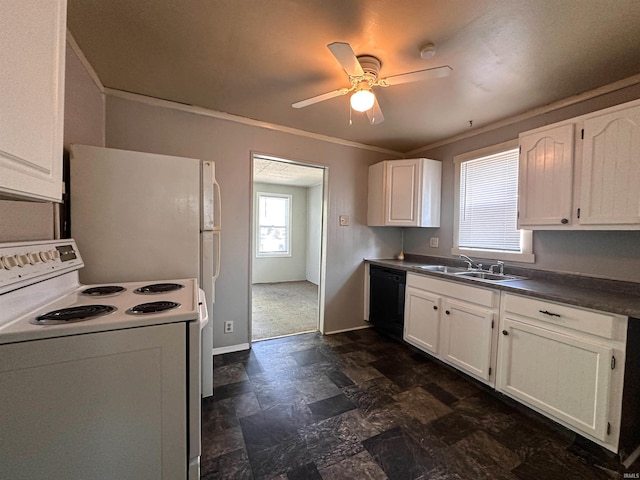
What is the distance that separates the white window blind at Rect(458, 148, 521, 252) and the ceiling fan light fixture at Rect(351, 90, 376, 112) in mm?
1669

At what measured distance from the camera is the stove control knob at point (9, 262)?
88 cm

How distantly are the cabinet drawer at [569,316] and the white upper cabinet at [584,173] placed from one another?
585 millimetres

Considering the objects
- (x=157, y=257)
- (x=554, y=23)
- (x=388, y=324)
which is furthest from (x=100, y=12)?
(x=388, y=324)

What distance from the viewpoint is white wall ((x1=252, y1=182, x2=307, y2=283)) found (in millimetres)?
6109

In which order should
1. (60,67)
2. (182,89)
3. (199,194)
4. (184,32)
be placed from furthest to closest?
(182,89) → (199,194) → (184,32) → (60,67)

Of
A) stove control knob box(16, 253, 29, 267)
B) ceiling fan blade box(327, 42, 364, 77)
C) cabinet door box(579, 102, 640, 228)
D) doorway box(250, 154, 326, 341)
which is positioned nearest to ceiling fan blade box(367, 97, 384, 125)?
ceiling fan blade box(327, 42, 364, 77)

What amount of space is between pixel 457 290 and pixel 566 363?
80cm

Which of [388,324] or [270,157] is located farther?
[388,324]

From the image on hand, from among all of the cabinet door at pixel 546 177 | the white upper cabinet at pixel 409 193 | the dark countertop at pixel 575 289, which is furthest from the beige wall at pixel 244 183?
the cabinet door at pixel 546 177

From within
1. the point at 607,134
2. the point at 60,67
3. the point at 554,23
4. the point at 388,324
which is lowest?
the point at 388,324

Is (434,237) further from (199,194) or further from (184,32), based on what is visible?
(184,32)

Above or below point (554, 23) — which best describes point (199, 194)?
below

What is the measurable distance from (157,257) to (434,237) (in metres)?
2.91

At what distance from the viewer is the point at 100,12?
1.36m
